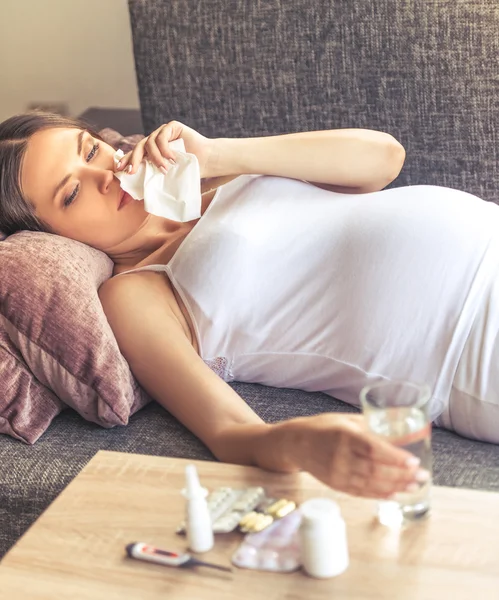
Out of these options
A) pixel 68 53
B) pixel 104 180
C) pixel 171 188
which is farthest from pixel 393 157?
pixel 68 53

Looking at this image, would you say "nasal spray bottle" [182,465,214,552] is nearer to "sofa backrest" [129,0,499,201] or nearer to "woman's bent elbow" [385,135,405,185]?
"woman's bent elbow" [385,135,405,185]

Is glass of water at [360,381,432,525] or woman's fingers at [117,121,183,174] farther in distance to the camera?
woman's fingers at [117,121,183,174]

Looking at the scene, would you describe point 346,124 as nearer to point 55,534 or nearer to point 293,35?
point 293,35

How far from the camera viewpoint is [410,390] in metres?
0.91

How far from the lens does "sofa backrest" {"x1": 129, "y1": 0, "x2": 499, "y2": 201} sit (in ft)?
5.76

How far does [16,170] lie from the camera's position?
1.49m

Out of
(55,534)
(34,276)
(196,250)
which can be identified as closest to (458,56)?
(196,250)

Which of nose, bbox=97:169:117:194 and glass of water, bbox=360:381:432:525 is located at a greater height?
nose, bbox=97:169:117:194

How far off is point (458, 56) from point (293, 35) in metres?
0.36

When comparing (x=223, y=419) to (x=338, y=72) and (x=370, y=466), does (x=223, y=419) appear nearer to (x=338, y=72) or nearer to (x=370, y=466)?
(x=370, y=466)

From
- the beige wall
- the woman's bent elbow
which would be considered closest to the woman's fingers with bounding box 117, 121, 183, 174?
the woman's bent elbow

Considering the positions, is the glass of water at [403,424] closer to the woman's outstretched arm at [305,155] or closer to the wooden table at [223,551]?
the wooden table at [223,551]

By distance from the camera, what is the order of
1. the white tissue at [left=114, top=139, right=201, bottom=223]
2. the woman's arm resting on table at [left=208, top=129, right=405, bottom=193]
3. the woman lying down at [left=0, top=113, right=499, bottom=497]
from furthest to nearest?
the woman's arm resting on table at [left=208, top=129, right=405, bottom=193] < the white tissue at [left=114, top=139, right=201, bottom=223] < the woman lying down at [left=0, top=113, right=499, bottom=497]

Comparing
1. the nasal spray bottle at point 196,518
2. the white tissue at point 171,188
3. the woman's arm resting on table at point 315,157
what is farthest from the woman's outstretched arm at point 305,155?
the nasal spray bottle at point 196,518
